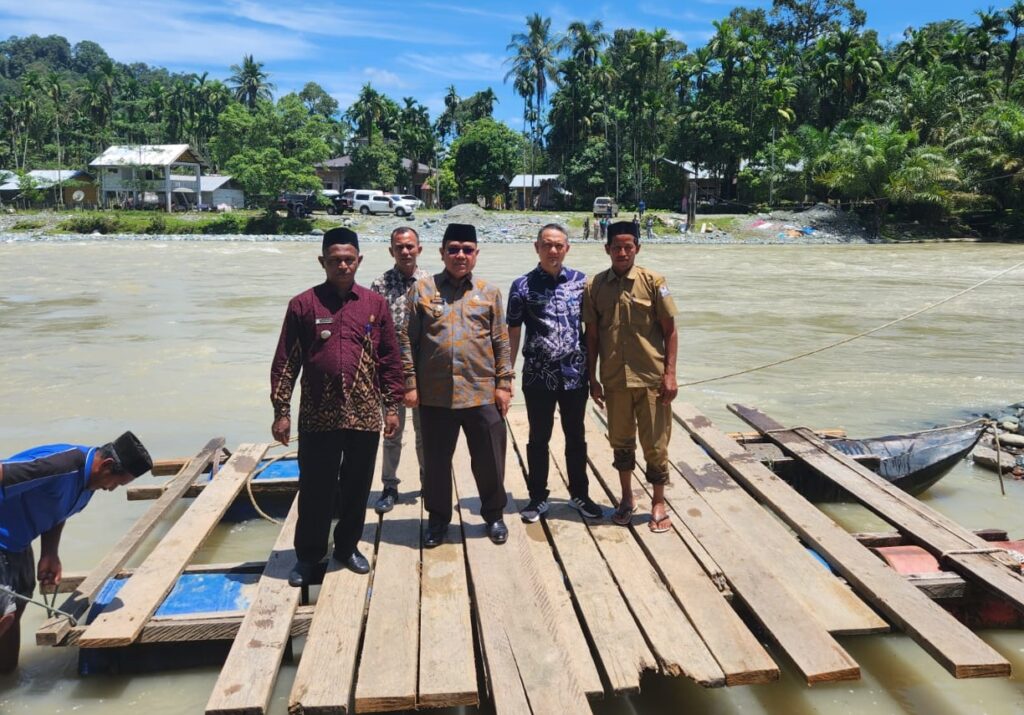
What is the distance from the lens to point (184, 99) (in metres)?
62.0

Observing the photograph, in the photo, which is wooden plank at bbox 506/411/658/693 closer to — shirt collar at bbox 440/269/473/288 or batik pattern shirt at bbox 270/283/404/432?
batik pattern shirt at bbox 270/283/404/432

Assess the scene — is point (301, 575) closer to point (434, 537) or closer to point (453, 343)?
point (434, 537)

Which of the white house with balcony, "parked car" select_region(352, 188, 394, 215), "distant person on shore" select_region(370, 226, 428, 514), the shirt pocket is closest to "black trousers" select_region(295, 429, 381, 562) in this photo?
"distant person on shore" select_region(370, 226, 428, 514)

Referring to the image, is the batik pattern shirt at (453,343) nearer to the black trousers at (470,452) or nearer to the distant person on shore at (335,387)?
the black trousers at (470,452)

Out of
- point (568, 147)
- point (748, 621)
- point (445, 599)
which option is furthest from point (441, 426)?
point (568, 147)

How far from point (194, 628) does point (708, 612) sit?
2.30 metres

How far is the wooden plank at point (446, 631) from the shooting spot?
9.20 feet

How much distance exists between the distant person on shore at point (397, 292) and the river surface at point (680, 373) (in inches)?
45.5

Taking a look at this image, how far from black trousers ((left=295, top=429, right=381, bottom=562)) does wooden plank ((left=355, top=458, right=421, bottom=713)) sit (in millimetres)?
280

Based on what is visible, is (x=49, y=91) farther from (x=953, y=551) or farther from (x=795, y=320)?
(x=953, y=551)

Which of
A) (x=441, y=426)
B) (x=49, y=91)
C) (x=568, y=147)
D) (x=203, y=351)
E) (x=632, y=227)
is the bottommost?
(x=203, y=351)

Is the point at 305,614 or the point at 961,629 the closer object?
the point at 961,629

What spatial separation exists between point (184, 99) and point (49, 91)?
10481 mm

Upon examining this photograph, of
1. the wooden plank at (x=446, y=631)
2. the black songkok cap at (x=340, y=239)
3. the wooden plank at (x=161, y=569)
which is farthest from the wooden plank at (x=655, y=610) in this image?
the wooden plank at (x=161, y=569)
